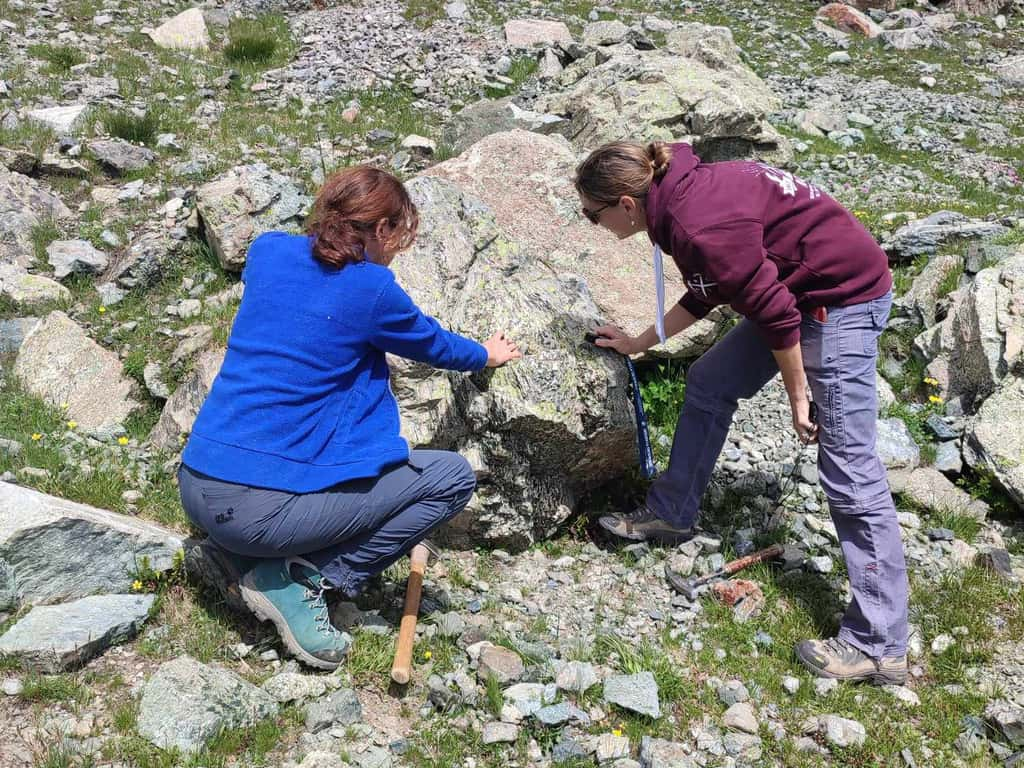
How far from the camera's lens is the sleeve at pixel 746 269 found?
4.26 meters

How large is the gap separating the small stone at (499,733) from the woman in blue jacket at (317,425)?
894mm

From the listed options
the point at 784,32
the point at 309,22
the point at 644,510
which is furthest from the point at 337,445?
the point at 784,32

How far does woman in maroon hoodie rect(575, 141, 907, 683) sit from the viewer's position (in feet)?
14.2

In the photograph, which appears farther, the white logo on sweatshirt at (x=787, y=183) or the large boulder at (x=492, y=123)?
the large boulder at (x=492, y=123)

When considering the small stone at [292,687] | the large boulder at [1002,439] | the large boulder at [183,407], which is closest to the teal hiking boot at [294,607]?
the small stone at [292,687]

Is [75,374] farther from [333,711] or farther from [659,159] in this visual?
[659,159]

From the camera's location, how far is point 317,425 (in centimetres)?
425

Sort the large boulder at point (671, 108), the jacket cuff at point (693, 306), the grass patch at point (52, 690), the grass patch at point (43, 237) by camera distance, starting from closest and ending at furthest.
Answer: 1. the grass patch at point (52, 690)
2. the jacket cuff at point (693, 306)
3. the grass patch at point (43, 237)
4. the large boulder at point (671, 108)

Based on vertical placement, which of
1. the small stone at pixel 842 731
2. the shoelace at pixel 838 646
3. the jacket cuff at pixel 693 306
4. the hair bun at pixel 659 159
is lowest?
the small stone at pixel 842 731

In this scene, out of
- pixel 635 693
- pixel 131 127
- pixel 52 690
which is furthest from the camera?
pixel 131 127

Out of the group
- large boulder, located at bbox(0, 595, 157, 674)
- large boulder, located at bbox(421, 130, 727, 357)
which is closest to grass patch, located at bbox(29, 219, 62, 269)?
large boulder, located at bbox(421, 130, 727, 357)

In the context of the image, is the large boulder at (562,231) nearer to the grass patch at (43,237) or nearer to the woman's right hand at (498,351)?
the woman's right hand at (498,351)

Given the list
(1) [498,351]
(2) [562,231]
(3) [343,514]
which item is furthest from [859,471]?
(2) [562,231]

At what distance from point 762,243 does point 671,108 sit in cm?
662
